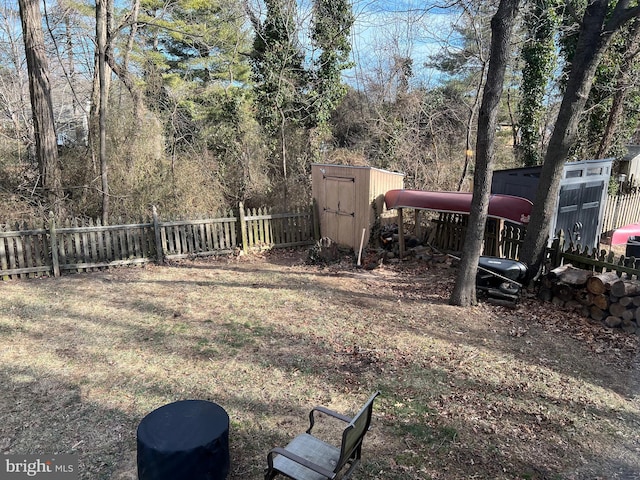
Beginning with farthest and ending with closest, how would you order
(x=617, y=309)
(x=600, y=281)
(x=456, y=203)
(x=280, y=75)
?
1. (x=280, y=75)
2. (x=456, y=203)
3. (x=600, y=281)
4. (x=617, y=309)

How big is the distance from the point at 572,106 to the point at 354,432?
670cm

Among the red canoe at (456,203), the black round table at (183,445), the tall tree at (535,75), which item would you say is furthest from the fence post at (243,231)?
the tall tree at (535,75)

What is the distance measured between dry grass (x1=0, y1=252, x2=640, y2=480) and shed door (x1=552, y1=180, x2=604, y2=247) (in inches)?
114

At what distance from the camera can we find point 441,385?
452cm

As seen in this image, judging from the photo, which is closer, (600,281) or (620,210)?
(600,281)

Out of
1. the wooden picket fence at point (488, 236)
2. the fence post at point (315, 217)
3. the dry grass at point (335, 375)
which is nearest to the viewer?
the dry grass at point (335, 375)

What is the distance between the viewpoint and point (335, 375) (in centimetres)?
475

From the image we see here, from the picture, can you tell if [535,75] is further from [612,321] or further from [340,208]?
[612,321]

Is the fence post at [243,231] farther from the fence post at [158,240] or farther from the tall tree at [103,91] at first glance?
the tall tree at [103,91]

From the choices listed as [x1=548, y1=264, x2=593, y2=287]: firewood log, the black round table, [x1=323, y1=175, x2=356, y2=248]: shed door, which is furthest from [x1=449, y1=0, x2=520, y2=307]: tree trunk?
the black round table

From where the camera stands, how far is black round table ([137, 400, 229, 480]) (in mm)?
2801

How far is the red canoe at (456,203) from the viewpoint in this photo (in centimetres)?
752

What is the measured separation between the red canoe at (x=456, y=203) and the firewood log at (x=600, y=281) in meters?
1.63

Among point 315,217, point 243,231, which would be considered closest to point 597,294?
point 315,217
